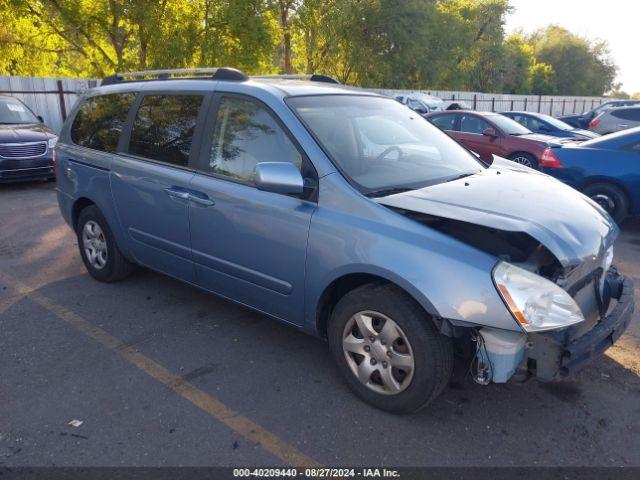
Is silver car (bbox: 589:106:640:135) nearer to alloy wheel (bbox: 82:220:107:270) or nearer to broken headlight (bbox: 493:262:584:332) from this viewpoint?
broken headlight (bbox: 493:262:584:332)

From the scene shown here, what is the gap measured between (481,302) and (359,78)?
34.7 m

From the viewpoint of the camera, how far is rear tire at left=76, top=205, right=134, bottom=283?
465 centimetres

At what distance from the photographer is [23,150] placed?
31.2ft

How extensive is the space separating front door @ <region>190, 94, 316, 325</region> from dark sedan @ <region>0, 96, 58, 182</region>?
6.93 meters

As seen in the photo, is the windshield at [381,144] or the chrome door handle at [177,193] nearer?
the windshield at [381,144]

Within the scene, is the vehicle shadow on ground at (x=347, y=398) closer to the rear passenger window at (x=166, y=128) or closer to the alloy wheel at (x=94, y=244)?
the alloy wheel at (x=94, y=244)

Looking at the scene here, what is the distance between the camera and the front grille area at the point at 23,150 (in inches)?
365

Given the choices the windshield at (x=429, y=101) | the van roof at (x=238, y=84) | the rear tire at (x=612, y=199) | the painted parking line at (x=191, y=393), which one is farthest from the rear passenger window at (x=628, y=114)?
the painted parking line at (x=191, y=393)

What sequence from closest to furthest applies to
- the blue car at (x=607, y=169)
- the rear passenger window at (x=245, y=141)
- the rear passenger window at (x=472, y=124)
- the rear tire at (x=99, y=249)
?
1. the rear passenger window at (x=245, y=141)
2. the rear tire at (x=99, y=249)
3. the blue car at (x=607, y=169)
4. the rear passenger window at (x=472, y=124)

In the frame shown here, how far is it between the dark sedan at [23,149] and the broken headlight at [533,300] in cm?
887

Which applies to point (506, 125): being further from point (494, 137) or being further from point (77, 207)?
point (77, 207)

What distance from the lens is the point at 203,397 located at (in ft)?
10.3

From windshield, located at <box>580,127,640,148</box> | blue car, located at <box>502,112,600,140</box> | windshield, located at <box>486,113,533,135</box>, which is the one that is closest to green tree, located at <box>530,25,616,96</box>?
blue car, located at <box>502,112,600,140</box>

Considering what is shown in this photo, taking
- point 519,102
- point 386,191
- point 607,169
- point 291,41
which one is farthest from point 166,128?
point 519,102
